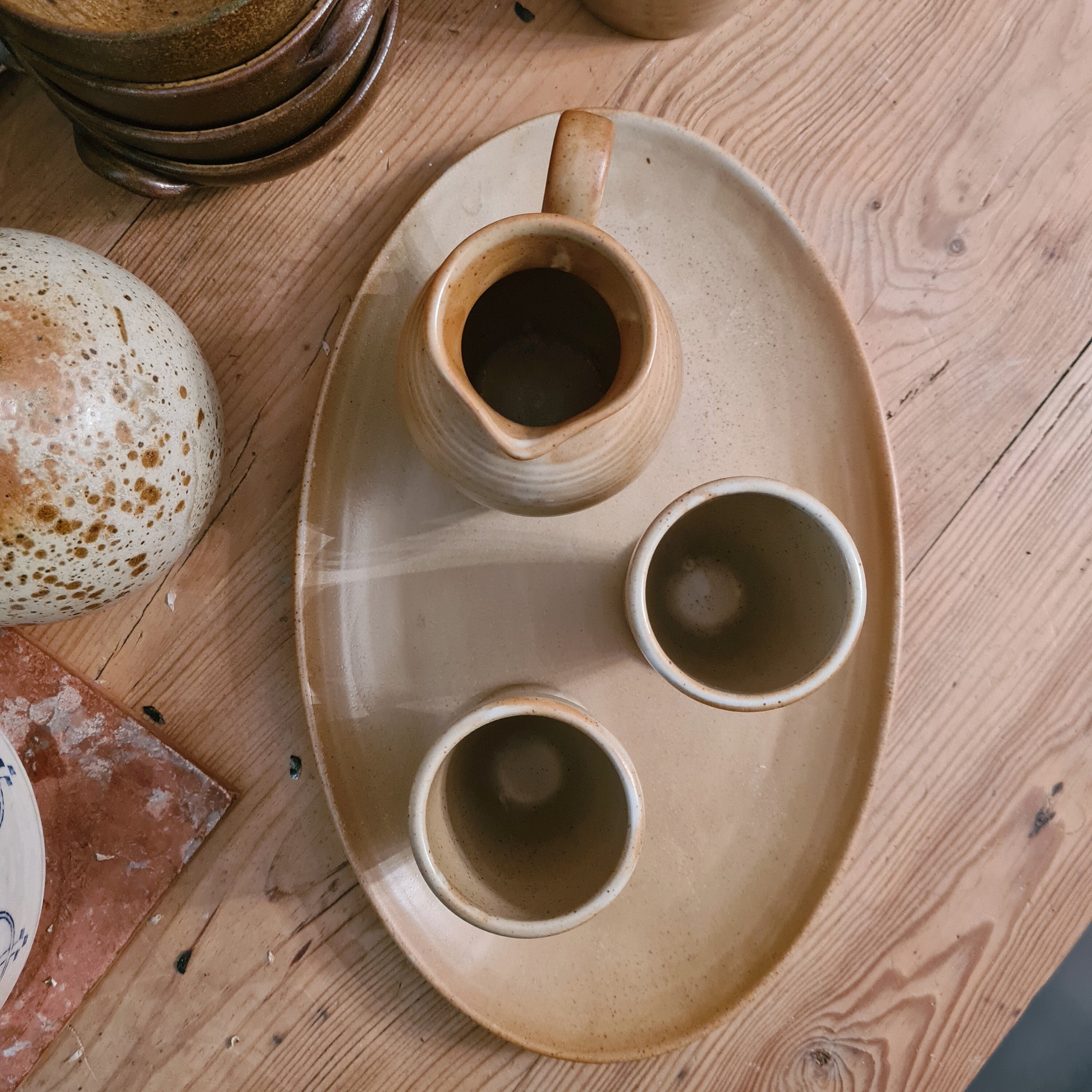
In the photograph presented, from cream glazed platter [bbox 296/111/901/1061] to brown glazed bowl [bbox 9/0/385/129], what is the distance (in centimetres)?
13

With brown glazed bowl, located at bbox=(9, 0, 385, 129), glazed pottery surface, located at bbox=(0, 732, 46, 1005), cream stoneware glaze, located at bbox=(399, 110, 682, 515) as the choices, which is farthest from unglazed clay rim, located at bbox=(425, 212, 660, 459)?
glazed pottery surface, located at bbox=(0, 732, 46, 1005)

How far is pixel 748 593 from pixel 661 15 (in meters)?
0.40

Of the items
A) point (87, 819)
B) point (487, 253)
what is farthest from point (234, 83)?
point (87, 819)

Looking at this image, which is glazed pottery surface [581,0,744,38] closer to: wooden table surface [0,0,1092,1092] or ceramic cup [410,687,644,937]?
wooden table surface [0,0,1092,1092]

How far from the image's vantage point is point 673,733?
581 millimetres

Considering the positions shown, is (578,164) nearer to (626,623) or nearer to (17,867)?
(626,623)

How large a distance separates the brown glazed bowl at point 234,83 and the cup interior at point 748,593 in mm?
327

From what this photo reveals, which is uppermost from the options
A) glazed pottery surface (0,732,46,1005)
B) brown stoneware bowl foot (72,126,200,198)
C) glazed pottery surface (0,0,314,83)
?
glazed pottery surface (0,0,314,83)

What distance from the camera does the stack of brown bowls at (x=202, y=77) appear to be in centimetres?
39

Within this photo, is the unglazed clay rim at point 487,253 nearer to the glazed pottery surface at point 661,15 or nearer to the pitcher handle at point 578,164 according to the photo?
the pitcher handle at point 578,164

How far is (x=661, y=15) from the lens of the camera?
54 cm

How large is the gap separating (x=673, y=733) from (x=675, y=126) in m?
0.43

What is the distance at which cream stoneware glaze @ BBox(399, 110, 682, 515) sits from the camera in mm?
410

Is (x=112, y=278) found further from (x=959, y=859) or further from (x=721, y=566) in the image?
(x=959, y=859)
